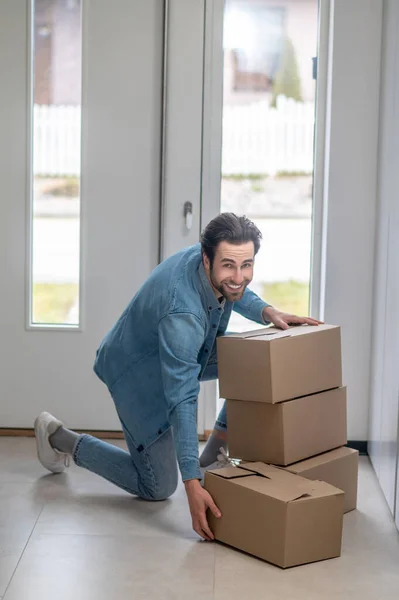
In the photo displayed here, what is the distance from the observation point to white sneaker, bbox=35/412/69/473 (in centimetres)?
278

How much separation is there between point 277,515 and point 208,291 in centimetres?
64

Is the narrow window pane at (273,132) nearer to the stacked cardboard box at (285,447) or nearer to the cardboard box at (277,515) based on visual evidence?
the stacked cardboard box at (285,447)

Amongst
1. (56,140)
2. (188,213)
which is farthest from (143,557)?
(56,140)

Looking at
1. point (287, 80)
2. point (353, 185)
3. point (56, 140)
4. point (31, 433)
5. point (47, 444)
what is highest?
point (287, 80)

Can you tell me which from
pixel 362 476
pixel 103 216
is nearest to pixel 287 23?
pixel 103 216

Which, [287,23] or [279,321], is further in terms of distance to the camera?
[287,23]

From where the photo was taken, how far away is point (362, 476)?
2.93 meters

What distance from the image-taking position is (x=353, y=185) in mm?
3100

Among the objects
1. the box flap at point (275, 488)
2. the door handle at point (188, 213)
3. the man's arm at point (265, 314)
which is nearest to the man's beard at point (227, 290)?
the man's arm at point (265, 314)

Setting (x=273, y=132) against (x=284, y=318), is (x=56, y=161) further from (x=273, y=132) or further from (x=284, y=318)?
(x=284, y=318)

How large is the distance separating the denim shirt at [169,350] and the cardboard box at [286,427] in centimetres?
19

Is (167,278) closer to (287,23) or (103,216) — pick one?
(103,216)

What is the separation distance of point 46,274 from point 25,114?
59cm

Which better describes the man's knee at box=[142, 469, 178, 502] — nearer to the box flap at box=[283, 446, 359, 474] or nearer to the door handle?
the box flap at box=[283, 446, 359, 474]
